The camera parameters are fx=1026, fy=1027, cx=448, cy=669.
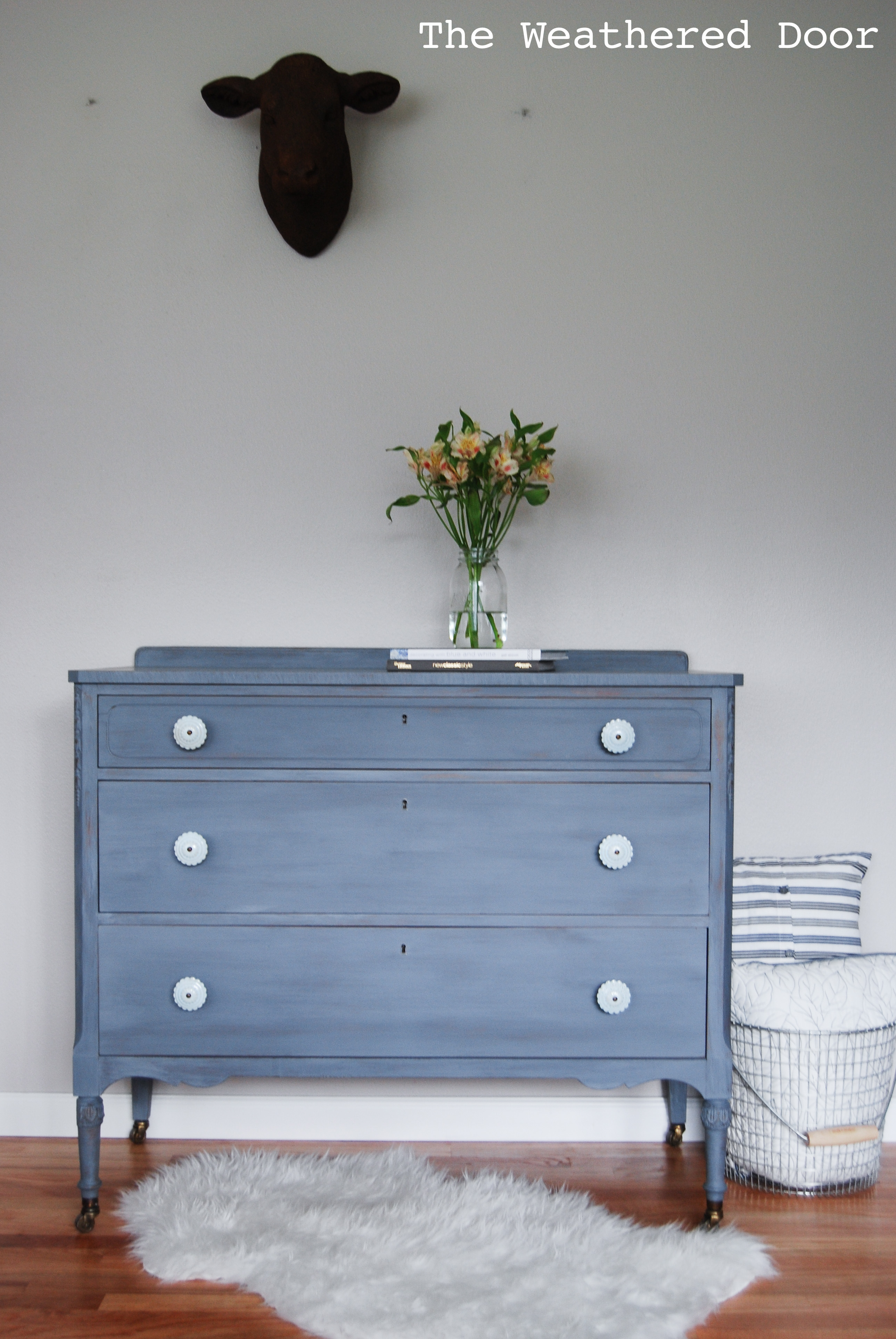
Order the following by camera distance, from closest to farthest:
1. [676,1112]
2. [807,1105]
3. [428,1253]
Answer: [428,1253]
[807,1105]
[676,1112]

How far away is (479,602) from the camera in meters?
2.10

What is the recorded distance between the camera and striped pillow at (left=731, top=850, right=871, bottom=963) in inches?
85.4

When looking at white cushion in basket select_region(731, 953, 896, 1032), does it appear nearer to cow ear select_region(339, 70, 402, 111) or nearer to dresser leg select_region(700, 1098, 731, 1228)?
dresser leg select_region(700, 1098, 731, 1228)

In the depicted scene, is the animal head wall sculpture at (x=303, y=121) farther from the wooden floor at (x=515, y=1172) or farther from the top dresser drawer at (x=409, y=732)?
the wooden floor at (x=515, y=1172)

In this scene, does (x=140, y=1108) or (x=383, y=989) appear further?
(x=140, y=1108)

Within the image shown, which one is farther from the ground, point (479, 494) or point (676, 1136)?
point (479, 494)

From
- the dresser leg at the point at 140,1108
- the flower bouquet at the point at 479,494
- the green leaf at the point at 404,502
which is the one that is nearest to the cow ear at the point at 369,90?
the flower bouquet at the point at 479,494

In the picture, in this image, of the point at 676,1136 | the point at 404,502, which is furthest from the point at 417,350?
the point at 676,1136

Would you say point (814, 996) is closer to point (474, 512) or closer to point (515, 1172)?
point (515, 1172)

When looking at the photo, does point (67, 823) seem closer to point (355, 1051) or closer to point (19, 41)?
point (355, 1051)

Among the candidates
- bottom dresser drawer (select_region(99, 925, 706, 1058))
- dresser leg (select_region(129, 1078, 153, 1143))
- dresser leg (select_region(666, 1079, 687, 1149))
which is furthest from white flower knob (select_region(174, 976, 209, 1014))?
dresser leg (select_region(666, 1079, 687, 1149))

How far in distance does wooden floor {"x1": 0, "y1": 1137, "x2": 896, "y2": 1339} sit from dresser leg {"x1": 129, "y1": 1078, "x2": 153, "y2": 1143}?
3cm

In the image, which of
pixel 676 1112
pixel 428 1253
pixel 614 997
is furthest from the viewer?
pixel 676 1112

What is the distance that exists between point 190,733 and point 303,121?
1.28 meters
